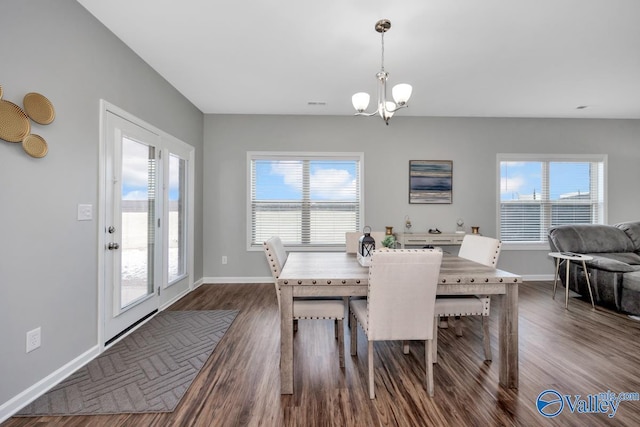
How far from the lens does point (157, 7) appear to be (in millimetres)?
2139

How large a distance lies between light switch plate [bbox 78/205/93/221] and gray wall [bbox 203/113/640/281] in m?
2.34

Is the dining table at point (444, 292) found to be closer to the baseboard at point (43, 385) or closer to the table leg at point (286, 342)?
the table leg at point (286, 342)

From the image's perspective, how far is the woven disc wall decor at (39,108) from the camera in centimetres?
170

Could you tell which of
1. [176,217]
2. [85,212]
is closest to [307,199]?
[176,217]

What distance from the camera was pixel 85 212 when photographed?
2143 millimetres

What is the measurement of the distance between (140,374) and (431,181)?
4478mm

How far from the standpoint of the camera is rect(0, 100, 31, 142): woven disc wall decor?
156 centimetres

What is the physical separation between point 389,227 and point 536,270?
2.76m

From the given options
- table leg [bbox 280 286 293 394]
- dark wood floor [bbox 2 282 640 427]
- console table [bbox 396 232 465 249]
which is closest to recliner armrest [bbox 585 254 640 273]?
dark wood floor [bbox 2 282 640 427]

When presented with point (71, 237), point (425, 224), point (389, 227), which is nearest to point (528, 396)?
point (389, 227)

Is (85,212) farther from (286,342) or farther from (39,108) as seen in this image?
(286,342)

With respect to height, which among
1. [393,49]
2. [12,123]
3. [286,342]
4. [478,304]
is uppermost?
[393,49]

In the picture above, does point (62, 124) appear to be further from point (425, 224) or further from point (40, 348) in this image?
point (425, 224)

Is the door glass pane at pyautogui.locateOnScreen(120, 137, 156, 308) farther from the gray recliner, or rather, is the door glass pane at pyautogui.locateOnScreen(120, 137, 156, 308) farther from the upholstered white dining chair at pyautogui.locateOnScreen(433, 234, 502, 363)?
the gray recliner
